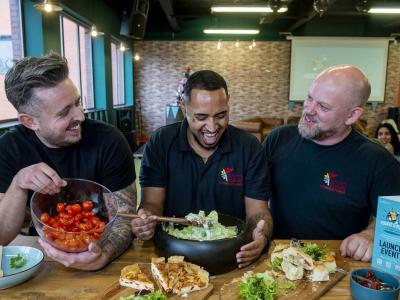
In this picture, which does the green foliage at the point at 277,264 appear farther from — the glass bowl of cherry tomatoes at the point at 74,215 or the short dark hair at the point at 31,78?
the short dark hair at the point at 31,78

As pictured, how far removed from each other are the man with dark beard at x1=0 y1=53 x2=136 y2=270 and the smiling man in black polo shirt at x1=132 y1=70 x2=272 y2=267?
18cm

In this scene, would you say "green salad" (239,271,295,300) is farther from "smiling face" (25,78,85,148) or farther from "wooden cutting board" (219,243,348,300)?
"smiling face" (25,78,85,148)

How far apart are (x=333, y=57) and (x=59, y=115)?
402 inches

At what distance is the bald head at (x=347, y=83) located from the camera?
2.00 m

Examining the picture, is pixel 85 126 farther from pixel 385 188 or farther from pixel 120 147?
pixel 385 188

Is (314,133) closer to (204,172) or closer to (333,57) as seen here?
(204,172)

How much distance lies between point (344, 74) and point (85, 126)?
142 centimetres

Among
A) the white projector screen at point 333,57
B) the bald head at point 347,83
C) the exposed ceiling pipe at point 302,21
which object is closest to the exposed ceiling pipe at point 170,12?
the exposed ceiling pipe at point 302,21

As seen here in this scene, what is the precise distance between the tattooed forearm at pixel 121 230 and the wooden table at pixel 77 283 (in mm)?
46

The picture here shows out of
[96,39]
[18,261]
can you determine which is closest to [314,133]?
[18,261]

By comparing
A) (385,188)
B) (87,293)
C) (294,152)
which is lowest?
(87,293)

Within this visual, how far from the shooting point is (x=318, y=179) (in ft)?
6.62

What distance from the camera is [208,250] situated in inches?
50.3

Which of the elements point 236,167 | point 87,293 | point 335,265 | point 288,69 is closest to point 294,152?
point 236,167
